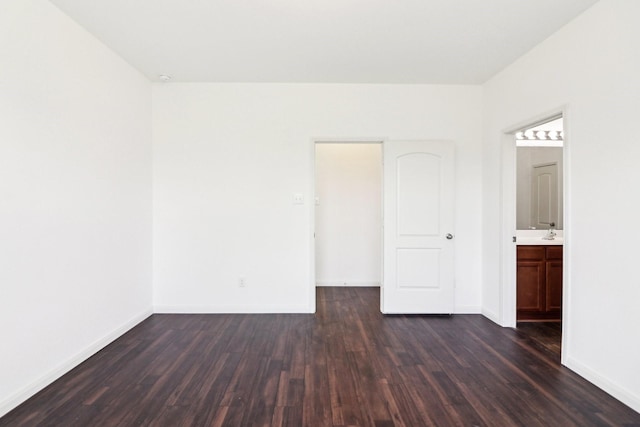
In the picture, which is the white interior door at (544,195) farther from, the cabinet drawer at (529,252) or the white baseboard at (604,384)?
the white baseboard at (604,384)

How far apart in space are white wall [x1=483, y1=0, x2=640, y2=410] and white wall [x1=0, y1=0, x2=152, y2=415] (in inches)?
155

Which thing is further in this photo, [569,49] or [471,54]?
[471,54]

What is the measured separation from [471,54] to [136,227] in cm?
386

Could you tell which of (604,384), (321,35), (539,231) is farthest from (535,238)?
(321,35)

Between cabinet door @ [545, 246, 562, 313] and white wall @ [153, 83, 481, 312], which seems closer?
cabinet door @ [545, 246, 562, 313]

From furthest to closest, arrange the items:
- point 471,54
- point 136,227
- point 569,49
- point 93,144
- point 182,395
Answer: point 136,227
point 471,54
point 93,144
point 569,49
point 182,395

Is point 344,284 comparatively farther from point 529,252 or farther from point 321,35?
point 321,35

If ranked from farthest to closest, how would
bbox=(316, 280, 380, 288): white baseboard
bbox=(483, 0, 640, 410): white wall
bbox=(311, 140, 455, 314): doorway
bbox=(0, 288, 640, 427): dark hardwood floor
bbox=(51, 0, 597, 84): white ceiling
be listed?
bbox=(316, 280, 380, 288): white baseboard, bbox=(311, 140, 455, 314): doorway, bbox=(51, 0, 597, 84): white ceiling, bbox=(483, 0, 640, 410): white wall, bbox=(0, 288, 640, 427): dark hardwood floor

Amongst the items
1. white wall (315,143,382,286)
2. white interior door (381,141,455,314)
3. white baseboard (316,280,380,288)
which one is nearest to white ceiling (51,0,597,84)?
white interior door (381,141,455,314)

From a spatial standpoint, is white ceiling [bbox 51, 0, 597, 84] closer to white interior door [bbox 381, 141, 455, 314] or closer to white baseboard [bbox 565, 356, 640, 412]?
white interior door [bbox 381, 141, 455, 314]

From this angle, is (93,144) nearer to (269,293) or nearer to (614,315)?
(269,293)

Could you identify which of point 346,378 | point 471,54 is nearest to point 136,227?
point 346,378

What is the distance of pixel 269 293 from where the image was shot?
12.6ft

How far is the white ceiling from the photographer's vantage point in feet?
7.75
